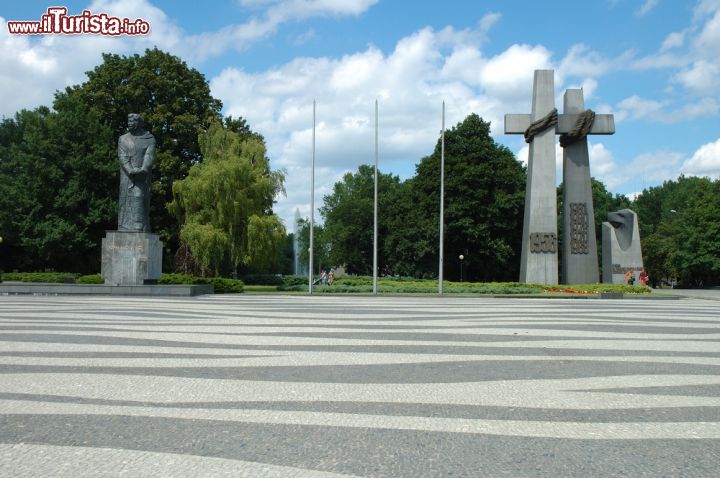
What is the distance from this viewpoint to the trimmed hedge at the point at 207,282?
99.7 feet

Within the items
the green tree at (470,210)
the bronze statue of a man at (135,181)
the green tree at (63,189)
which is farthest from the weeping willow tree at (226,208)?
the green tree at (470,210)

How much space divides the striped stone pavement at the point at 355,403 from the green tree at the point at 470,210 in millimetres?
39001

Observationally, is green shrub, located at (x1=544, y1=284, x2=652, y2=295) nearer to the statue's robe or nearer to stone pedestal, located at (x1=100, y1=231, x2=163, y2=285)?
stone pedestal, located at (x1=100, y1=231, x2=163, y2=285)

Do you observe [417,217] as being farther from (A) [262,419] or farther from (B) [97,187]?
(A) [262,419]

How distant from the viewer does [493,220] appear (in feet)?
171

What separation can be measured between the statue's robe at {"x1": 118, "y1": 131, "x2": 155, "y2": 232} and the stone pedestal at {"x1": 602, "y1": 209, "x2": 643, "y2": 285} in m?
28.3

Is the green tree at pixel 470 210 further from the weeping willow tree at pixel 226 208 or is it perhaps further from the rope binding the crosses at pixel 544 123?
the weeping willow tree at pixel 226 208

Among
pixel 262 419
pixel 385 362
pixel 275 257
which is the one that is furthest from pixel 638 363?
pixel 275 257

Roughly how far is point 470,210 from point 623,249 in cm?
1363


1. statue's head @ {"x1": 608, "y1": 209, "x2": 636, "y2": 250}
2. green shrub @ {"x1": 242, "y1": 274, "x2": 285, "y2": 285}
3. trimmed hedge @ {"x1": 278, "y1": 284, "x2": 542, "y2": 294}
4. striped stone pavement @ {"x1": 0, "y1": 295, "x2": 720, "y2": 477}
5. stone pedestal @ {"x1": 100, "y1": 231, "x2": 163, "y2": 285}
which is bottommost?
striped stone pavement @ {"x1": 0, "y1": 295, "x2": 720, "y2": 477}

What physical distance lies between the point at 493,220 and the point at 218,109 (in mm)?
23305

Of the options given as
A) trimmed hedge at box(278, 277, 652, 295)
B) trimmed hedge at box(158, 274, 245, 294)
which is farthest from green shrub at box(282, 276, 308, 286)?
trimmed hedge at box(158, 274, 245, 294)

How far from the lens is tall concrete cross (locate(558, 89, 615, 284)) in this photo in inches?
1521

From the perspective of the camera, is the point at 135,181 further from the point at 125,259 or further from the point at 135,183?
the point at 125,259
